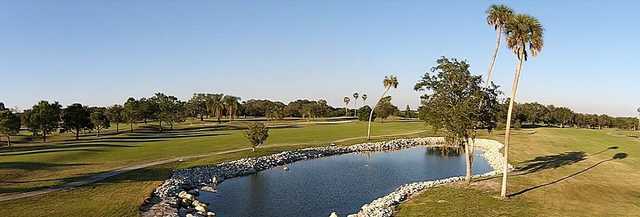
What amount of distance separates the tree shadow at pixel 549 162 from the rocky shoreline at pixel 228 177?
10.6ft

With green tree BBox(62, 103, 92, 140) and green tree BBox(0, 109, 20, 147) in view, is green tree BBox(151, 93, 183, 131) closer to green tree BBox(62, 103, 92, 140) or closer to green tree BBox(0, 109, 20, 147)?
green tree BBox(62, 103, 92, 140)

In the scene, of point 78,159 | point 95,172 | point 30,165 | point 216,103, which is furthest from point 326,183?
point 216,103

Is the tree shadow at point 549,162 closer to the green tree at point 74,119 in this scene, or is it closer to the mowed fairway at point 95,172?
the mowed fairway at point 95,172

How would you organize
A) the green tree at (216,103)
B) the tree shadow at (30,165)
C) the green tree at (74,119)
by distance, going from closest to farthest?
the tree shadow at (30,165) < the green tree at (74,119) < the green tree at (216,103)

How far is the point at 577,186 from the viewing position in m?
37.2

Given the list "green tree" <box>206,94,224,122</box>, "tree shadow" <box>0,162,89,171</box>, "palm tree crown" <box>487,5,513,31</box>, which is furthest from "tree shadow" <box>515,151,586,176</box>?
"green tree" <box>206,94,224,122</box>

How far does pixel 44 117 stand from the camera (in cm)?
8769

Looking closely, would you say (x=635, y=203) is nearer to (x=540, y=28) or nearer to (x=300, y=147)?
(x=540, y=28)

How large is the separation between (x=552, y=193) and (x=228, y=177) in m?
31.6

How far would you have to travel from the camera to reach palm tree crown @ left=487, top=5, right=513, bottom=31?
105ft

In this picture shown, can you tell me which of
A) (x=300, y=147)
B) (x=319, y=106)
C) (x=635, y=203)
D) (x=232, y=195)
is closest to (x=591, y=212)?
(x=635, y=203)

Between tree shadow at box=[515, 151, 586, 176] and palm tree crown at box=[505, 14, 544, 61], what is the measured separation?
18761 mm

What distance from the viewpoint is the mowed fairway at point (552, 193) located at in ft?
96.7

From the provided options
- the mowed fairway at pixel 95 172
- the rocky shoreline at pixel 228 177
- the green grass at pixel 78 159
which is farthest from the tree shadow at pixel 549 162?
the green grass at pixel 78 159
